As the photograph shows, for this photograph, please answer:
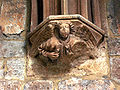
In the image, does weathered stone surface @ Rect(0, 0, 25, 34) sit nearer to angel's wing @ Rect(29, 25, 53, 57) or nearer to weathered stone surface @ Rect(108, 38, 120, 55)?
angel's wing @ Rect(29, 25, 53, 57)

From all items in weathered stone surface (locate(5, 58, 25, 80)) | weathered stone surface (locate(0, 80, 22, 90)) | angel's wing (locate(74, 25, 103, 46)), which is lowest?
weathered stone surface (locate(0, 80, 22, 90))

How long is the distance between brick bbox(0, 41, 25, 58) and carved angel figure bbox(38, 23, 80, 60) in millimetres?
294

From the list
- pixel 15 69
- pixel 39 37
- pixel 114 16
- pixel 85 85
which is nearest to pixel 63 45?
pixel 39 37

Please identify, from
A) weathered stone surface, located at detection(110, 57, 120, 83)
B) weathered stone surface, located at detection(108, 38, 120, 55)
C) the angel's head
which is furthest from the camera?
weathered stone surface, located at detection(108, 38, 120, 55)

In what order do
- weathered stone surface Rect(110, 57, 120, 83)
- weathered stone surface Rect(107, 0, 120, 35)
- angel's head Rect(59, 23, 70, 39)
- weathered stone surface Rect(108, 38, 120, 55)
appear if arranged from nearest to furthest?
angel's head Rect(59, 23, 70, 39) → weathered stone surface Rect(110, 57, 120, 83) → weathered stone surface Rect(108, 38, 120, 55) → weathered stone surface Rect(107, 0, 120, 35)

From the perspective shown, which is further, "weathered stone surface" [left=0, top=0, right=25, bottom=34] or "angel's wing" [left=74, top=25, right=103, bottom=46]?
"weathered stone surface" [left=0, top=0, right=25, bottom=34]

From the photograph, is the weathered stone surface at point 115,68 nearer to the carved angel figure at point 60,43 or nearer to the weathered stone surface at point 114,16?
the weathered stone surface at point 114,16

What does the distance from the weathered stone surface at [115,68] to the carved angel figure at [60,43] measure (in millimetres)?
378

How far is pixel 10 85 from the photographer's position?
219 cm

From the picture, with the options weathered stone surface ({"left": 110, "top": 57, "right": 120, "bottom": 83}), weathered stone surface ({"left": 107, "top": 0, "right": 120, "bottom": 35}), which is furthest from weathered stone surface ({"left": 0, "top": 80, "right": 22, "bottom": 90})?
weathered stone surface ({"left": 107, "top": 0, "right": 120, "bottom": 35})

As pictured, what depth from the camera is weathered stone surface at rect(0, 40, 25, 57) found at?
233cm

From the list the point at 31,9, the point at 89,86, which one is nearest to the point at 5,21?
the point at 31,9

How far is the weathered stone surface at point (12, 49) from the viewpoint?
7.64 ft

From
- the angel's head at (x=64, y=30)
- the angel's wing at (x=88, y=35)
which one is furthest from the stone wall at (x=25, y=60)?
the angel's head at (x=64, y=30)
